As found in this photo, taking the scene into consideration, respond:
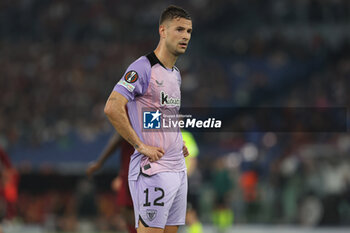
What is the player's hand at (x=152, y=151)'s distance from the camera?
4688 millimetres

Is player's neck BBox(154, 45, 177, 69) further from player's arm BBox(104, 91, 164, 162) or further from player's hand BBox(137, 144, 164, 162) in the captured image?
player's hand BBox(137, 144, 164, 162)

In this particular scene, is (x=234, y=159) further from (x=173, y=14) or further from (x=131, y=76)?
Result: (x=131, y=76)

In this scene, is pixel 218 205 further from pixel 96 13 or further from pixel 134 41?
pixel 96 13

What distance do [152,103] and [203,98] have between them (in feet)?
61.9

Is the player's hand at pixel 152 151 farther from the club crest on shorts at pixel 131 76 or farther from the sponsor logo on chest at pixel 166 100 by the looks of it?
the club crest on shorts at pixel 131 76

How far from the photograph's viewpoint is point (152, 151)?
4715 millimetres

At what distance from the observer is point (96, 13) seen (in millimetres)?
→ 28641

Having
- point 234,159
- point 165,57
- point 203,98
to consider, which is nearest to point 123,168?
point 165,57

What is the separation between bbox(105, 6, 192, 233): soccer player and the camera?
4.69 m

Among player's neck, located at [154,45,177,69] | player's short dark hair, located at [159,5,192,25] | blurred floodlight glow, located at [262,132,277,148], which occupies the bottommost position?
blurred floodlight glow, located at [262,132,277,148]

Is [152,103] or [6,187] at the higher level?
[152,103]

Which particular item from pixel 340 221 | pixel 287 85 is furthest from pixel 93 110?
pixel 340 221

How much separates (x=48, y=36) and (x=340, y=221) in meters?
15.6

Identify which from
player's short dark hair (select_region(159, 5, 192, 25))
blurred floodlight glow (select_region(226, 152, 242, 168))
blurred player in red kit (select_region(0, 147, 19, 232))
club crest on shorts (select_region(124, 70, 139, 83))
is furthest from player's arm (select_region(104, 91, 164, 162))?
blurred floodlight glow (select_region(226, 152, 242, 168))
